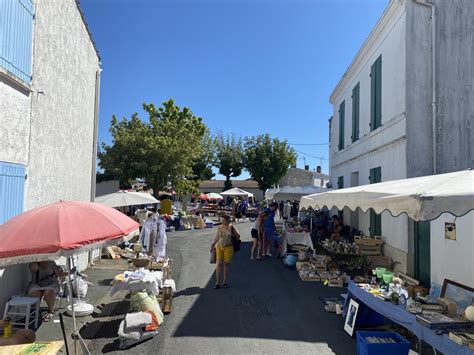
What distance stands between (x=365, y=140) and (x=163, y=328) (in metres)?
9.60

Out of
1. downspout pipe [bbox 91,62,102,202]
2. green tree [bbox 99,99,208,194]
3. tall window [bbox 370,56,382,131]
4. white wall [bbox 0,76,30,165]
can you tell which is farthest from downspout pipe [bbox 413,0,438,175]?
green tree [bbox 99,99,208,194]

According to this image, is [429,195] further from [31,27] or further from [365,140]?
[365,140]

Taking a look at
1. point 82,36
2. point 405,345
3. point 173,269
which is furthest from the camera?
point 173,269

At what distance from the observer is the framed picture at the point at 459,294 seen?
4.71 m

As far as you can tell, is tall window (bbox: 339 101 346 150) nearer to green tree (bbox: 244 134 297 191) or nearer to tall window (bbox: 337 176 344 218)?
tall window (bbox: 337 176 344 218)

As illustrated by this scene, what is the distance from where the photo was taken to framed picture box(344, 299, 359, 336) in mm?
5840

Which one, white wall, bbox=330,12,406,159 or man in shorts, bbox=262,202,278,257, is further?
man in shorts, bbox=262,202,278,257

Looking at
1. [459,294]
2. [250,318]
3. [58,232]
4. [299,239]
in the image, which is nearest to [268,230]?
[299,239]

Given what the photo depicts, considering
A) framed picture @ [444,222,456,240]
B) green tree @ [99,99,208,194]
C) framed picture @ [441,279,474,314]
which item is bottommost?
framed picture @ [441,279,474,314]

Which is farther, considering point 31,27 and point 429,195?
point 31,27

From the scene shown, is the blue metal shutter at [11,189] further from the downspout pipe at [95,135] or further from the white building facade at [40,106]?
the downspout pipe at [95,135]

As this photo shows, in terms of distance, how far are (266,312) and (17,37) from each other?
22.2 ft

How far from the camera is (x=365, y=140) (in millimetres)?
12875

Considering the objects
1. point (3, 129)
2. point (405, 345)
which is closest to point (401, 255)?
point (405, 345)
